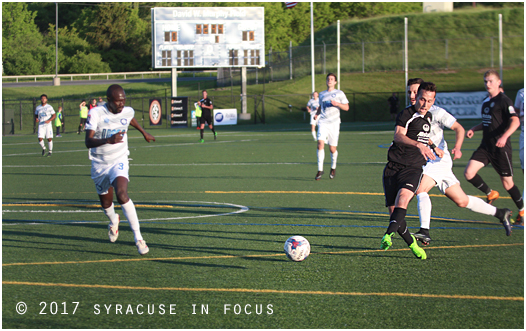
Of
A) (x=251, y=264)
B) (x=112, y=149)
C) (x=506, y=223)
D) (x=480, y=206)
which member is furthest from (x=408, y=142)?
(x=112, y=149)

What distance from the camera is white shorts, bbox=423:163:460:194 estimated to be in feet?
23.4

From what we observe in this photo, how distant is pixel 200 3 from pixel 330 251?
222ft

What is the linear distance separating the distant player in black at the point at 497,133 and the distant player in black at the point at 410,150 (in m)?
2.30

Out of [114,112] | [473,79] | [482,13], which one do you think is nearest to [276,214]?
[114,112]

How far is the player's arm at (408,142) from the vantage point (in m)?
6.46

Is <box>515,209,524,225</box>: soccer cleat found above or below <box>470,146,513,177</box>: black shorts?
below

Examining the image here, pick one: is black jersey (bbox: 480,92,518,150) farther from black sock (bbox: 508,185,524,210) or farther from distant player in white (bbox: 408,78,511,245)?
distant player in white (bbox: 408,78,511,245)

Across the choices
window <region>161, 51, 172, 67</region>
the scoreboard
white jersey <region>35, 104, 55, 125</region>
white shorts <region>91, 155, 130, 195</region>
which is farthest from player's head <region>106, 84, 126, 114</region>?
window <region>161, 51, 172, 67</region>

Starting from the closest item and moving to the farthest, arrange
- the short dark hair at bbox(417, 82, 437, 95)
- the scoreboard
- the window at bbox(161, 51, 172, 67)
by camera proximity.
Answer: the short dark hair at bbox(417, 82, 437, 95)
the scoreboard
the window at bbox(161, 51, 172, 67)

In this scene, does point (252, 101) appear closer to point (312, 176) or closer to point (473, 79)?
point (473, 79)

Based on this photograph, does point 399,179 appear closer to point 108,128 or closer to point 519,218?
point 519,218

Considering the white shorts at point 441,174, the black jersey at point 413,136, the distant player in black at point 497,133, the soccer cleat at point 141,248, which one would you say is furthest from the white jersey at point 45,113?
the black jersey at point 413,136

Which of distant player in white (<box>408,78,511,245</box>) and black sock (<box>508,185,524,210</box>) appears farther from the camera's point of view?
black sock (<box>508,185,524,210</box>)

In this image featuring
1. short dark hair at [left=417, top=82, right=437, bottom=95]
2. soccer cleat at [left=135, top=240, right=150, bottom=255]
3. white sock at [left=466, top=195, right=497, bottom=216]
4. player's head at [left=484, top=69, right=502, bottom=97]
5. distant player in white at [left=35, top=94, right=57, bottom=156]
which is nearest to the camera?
short dark hair at [left=417, top=82, right=437, bottom=95]
